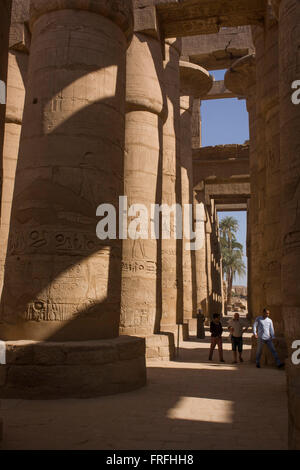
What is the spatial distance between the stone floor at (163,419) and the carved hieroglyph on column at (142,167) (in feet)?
8.46

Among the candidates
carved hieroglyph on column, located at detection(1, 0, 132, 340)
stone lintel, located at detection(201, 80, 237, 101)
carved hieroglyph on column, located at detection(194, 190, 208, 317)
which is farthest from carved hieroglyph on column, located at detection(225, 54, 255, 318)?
carved hieroglyph on column, located at detection(1, 0, 132, 340)

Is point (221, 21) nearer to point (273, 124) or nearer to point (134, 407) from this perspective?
point (273, 124)

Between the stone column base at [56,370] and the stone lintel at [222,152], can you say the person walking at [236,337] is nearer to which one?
the stone column base at [56,370]

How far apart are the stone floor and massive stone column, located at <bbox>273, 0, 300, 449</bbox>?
2.53 ft

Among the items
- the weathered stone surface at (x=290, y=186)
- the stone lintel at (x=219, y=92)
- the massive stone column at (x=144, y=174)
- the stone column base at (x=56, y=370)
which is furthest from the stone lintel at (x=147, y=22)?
the stone lintel at (x=219, y=92)

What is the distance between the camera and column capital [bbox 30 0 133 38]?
639cm

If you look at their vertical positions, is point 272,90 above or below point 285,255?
above

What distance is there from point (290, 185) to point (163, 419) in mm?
2675

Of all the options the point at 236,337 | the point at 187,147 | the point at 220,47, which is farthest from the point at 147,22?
the point at 220,47

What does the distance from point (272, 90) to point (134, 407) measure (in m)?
7.59

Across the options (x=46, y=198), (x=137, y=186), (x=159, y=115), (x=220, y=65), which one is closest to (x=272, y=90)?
(x=159, y=115)

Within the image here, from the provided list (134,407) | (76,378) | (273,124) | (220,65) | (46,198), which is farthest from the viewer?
(220,65)

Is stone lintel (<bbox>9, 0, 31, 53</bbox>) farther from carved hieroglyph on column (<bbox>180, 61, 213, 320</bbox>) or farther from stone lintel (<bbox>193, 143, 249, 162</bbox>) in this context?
stone lintel (<bbox>193, 143, 249, 162</bbox>)

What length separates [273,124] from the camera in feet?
31.1
